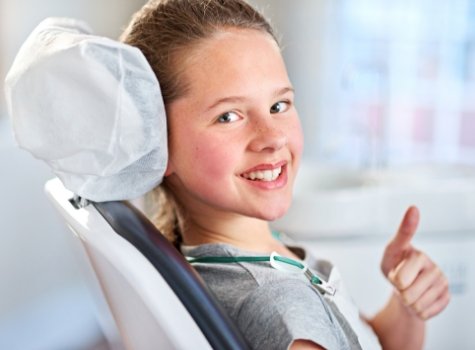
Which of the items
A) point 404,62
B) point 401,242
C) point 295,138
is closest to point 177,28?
point 295,138

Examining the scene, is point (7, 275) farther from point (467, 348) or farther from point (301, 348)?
A: point (301, 348)

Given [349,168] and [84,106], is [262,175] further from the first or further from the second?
[349,168]

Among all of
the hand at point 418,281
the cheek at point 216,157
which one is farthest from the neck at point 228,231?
the hand at point 418,281

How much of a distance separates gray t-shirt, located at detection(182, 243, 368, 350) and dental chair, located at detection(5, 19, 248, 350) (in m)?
0.05

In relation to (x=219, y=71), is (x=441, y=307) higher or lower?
lower

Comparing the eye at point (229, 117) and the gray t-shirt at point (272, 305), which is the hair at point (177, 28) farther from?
the gray t-shirt at point (272, 305)

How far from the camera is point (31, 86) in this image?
2.92ft

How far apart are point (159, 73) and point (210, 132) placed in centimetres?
11

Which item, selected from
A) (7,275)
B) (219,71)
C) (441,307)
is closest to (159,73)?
(219,71)

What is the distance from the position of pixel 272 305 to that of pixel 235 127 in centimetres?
25

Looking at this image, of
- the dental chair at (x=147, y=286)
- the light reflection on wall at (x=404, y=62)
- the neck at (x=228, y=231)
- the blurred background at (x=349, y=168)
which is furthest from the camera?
the light reflection on wall at (x=404, y=62)

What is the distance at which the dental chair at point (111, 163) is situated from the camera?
0.81 metres

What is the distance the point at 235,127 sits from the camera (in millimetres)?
1003

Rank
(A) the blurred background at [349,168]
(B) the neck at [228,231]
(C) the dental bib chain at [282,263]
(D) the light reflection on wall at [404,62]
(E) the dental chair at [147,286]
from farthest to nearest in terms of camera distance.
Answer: (D) the light reflection on wall at [404,62] → (A) the blurred background at [349,168] → (B) the neck at [228,231] → (C) the dental bib chain at [282,263] → (E) the dental chair at [147,286]
